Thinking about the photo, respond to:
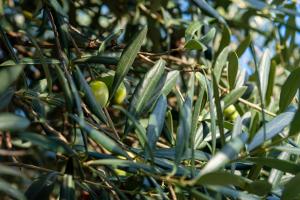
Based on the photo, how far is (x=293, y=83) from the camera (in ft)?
3.09

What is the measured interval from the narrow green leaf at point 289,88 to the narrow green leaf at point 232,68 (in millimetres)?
146

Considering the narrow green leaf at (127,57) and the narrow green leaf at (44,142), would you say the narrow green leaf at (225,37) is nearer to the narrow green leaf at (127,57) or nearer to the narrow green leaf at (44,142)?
the narrow green leaf at (127,57)

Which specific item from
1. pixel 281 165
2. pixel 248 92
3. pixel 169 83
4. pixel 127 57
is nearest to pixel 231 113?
pixel 248 92

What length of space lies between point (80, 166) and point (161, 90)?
0.78 feet

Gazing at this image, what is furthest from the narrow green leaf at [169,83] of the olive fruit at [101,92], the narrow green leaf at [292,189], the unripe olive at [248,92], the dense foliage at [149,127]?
the unripe olive at [248,92]

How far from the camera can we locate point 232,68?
1.10 metres

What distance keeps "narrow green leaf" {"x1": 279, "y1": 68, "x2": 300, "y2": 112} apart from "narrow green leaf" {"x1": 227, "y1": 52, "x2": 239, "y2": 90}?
146 mm

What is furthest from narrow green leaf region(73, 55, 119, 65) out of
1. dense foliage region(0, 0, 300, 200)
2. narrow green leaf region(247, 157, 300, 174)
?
narrow green leaf region(247, 157, 300, 174)

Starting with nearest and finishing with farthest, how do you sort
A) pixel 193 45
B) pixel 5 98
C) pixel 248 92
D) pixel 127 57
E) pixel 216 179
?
pixel 216 179
pixel 5 98
pixel 127 57
pixel 193 45
pixel 248 92

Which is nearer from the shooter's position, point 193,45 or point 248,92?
point 193,45

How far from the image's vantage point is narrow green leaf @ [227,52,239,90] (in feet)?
3.54

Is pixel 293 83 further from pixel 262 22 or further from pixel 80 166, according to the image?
pixel 262 22

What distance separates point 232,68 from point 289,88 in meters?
0.17

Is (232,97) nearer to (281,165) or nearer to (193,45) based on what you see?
(193,45)
